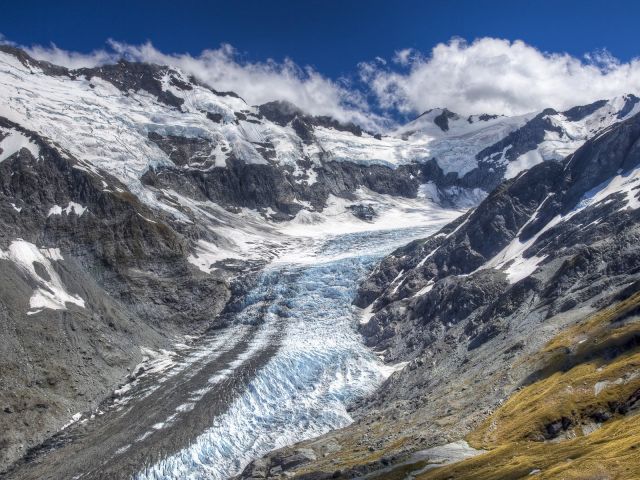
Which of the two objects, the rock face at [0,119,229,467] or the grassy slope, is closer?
the grassy slope

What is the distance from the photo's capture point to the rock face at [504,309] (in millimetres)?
65688

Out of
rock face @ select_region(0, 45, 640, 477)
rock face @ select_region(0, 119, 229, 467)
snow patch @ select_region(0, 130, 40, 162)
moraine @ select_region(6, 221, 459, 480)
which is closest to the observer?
moraine @ select_region(6, 221, 459, 480)

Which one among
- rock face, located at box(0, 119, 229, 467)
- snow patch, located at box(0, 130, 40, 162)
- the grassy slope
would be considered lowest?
the grassy slope

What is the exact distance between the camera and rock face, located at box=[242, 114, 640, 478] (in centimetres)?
6569

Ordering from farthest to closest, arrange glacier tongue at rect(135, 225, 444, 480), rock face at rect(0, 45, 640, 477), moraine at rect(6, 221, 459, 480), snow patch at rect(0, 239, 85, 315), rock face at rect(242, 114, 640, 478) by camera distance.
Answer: snow patch at rect(0, 239, 85, 315)
rock face at rect(0, 45, 640, 477)
glacier tongue at rect(135, 225, 444, 480)
moraine at rect(6, 221, 459, 480)
rock face at rect(242, 114, 640, 478)

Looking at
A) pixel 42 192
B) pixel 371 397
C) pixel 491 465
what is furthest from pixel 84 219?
pixel 491 465

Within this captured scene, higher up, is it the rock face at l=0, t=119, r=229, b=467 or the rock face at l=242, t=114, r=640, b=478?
the rock face at l=0, t=119, r=229, b=467

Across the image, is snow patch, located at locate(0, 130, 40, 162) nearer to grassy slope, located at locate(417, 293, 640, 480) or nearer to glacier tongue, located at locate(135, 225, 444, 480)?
glacier tongue, located at locate(135, 225, 444, 480)

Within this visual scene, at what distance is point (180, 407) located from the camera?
327 feet

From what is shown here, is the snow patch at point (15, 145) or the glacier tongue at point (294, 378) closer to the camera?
the glacier tongue at point (294, 378)

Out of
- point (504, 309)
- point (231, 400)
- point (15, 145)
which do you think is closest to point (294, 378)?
point (231, 400)

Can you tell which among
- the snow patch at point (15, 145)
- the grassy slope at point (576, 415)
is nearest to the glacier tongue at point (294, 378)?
Result: the grassy slope at point (576, 415)

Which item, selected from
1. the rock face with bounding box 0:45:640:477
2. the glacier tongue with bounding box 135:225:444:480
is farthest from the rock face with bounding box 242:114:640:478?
the glacier tongue with bounding box 135:225:444:480

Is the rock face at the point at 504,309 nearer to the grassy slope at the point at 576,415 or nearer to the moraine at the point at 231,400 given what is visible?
the grassy slope at the point at 576,415
